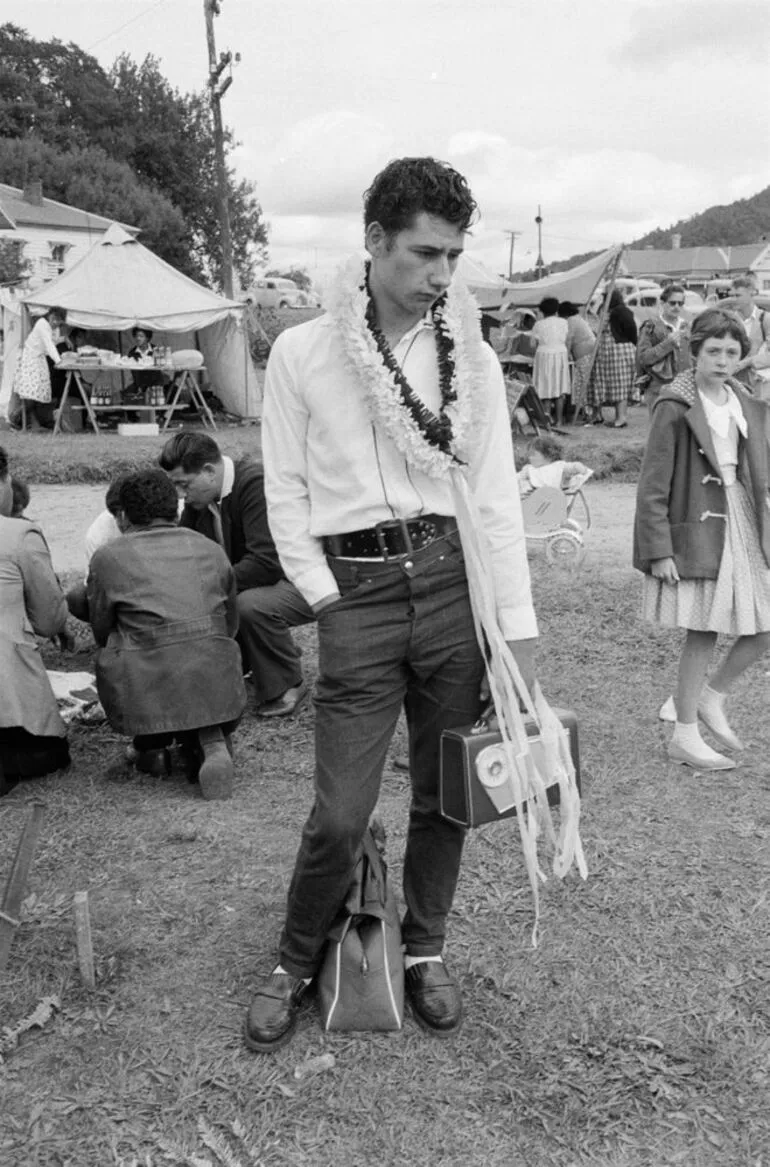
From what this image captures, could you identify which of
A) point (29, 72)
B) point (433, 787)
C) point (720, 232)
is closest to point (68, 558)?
point (433, 787)

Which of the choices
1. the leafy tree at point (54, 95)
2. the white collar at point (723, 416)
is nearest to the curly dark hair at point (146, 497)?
the white collar at point (723, 416)

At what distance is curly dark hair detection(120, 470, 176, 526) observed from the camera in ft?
13.8

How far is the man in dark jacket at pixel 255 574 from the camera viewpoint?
4.85 m

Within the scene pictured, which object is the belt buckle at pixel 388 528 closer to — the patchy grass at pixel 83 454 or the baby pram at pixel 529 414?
the patchy grass at pixel 83 454

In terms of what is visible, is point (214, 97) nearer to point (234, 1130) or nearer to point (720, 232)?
point (234, 1130)

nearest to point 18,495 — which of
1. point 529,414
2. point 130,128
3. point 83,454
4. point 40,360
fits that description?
point 83,454

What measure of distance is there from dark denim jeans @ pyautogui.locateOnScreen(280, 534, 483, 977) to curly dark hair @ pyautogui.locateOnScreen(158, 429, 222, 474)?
256 cm

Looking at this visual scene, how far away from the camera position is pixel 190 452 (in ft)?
15.8

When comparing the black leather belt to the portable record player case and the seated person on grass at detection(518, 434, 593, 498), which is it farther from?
the seated person on grass at detection(518, 434, 593, 498)

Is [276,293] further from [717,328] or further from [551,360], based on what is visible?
[717,328]

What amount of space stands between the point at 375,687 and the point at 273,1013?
2.78 feet

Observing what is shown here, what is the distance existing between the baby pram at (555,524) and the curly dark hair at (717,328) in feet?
11.7

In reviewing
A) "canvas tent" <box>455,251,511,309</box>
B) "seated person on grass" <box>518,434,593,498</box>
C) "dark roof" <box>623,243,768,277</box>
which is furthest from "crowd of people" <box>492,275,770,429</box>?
"dark roof" <box>623,243,768,277</box>

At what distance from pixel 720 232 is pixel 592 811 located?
121652 millimetres
